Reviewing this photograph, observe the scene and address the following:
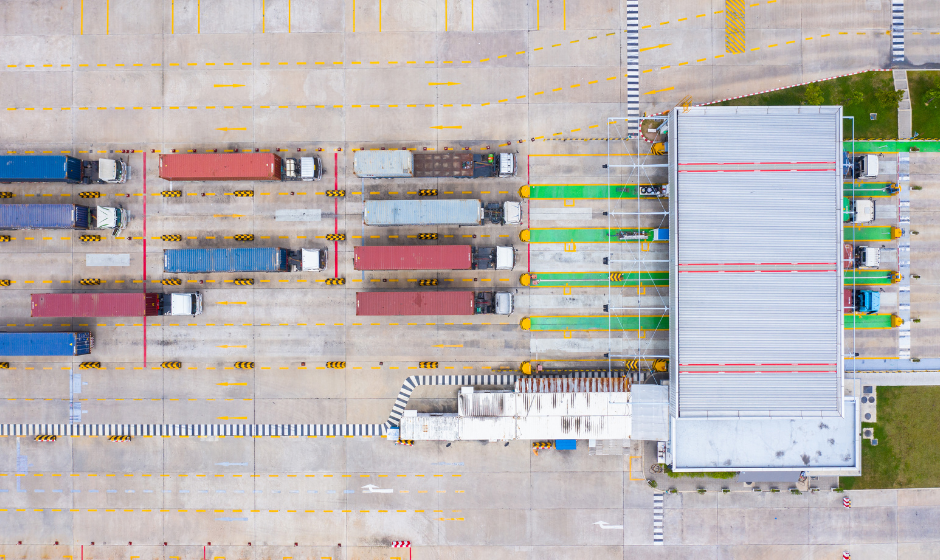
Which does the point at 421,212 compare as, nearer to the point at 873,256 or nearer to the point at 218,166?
the point at 218,166

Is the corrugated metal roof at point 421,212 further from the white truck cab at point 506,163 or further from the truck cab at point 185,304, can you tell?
the truck cab at point 185,304

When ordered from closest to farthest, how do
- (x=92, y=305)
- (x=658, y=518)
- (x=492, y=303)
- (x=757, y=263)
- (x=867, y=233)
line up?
(x=757, y=263) → (x=92, y=305) → (x=492, y=303) → (x=867, y=233) → (x=658, y=518)

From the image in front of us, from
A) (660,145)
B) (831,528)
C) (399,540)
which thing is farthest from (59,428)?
(831,528)

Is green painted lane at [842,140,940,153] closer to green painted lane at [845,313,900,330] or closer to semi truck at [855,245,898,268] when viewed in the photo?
semi truck at [855,245,898,268]

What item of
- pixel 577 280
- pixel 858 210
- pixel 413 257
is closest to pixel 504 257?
pixel 577 280

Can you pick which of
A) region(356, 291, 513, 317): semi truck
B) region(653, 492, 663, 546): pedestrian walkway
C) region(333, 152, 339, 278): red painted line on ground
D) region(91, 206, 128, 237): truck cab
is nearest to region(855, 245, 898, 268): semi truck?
region(653, 492, 663, 546): pedestrian walkway

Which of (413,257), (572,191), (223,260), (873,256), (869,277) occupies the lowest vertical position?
(869,277)
